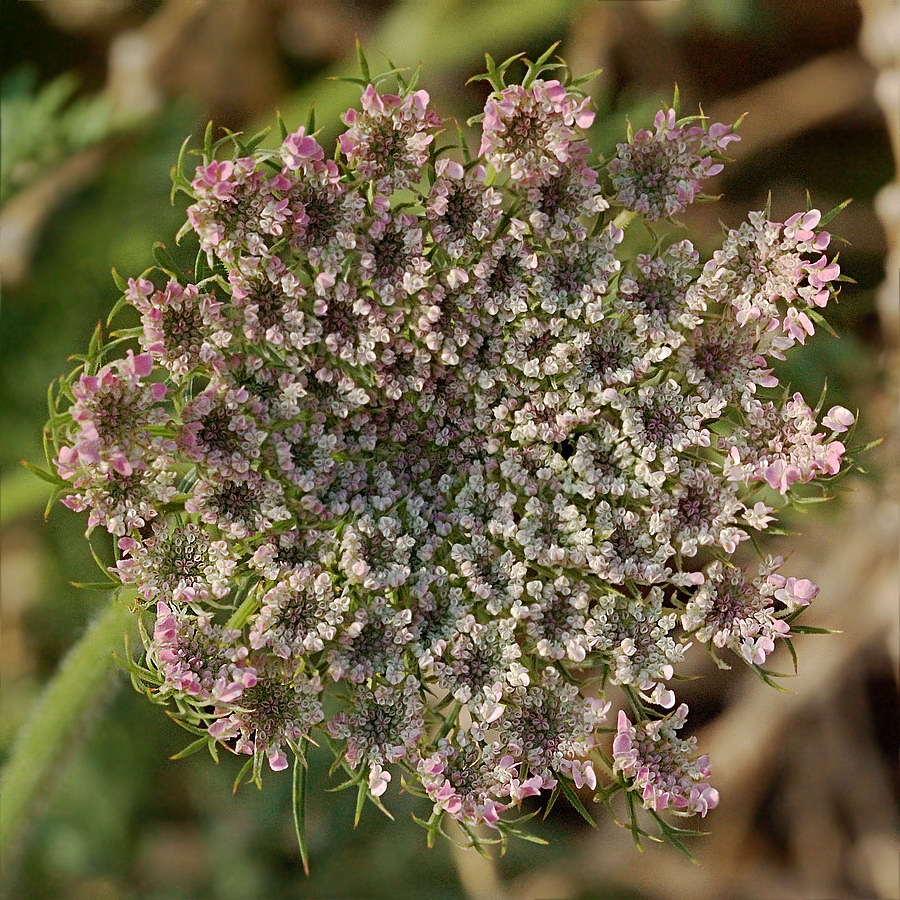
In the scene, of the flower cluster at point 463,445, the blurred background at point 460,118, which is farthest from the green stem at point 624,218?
the blurred background at point 460,118

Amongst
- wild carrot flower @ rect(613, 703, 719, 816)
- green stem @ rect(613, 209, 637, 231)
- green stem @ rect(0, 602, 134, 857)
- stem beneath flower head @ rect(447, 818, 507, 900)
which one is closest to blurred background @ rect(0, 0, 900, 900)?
stem beneath flower head @ rect(447, 818, 507, 900)

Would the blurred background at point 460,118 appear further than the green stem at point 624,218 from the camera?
Yes

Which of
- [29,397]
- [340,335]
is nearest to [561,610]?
[340,335]

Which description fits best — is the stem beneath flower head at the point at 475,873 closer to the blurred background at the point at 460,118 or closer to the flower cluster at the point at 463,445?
the blurred background at the point at 460,118

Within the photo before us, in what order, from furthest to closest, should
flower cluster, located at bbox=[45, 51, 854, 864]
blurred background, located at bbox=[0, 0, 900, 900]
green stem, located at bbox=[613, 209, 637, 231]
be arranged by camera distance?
1. blurred background, located at bbox=[0, 0, 900, 900]
2. green stem, located at bbox=[613, 209, 637, 231]
3. flower cluster, located at bbox=[45, 51, 854, 864]

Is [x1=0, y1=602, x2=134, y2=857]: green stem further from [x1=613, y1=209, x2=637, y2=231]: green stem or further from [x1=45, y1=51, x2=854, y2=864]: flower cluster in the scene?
[x1=613, y1=209, x2=637, y2=231]: green stem

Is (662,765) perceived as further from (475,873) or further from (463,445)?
(475,873)

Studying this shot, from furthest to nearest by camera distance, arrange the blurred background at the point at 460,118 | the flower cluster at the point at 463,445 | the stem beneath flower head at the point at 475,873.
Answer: the stem beneath flower head at the point at 475,873 → the blurred background at the point at 460,118 → the flower cluster at the point at 463,445
